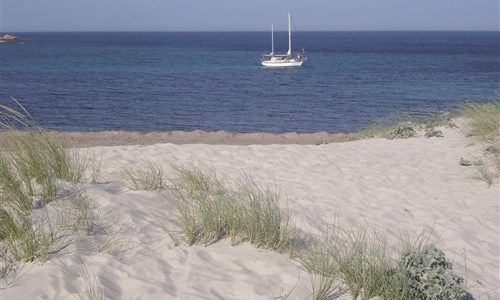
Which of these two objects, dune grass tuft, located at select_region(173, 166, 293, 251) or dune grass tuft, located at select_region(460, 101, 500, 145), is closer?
dune grass tuft, located at select_region(173, 166, 293, 251)

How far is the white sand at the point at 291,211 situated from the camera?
12.7ft

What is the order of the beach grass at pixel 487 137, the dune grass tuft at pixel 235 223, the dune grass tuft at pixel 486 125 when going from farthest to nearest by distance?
1. the dune grass tuft at pixel 486 125
2. the beach grass at pixel 487 137
3. the dune grass tuft at pixel 235 223

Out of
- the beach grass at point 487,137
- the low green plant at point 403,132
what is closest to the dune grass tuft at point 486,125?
the beach grass at point 487,137

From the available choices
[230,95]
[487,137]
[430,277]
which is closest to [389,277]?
[430,277]

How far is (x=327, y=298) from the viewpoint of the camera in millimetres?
3857

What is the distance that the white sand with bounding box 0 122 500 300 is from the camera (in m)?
3.87

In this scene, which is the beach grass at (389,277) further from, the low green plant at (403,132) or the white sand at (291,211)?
the low green plant at (403,132)

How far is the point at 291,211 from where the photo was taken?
240 inches

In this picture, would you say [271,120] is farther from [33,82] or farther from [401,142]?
[33,82]

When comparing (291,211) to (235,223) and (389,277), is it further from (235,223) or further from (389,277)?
(389,277)

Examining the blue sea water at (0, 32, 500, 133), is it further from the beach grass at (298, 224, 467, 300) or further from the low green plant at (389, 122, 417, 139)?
the beach grass at (298, 224, 467, 300)

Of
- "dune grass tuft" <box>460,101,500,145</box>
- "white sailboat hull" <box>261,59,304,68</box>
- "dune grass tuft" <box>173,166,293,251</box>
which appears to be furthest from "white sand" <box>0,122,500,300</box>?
"white sailboat hull" <box>261,59,304,68</box>

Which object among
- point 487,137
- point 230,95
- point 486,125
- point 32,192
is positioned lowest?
point 230,95

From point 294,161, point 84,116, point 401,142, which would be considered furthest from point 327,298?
point 84,116
